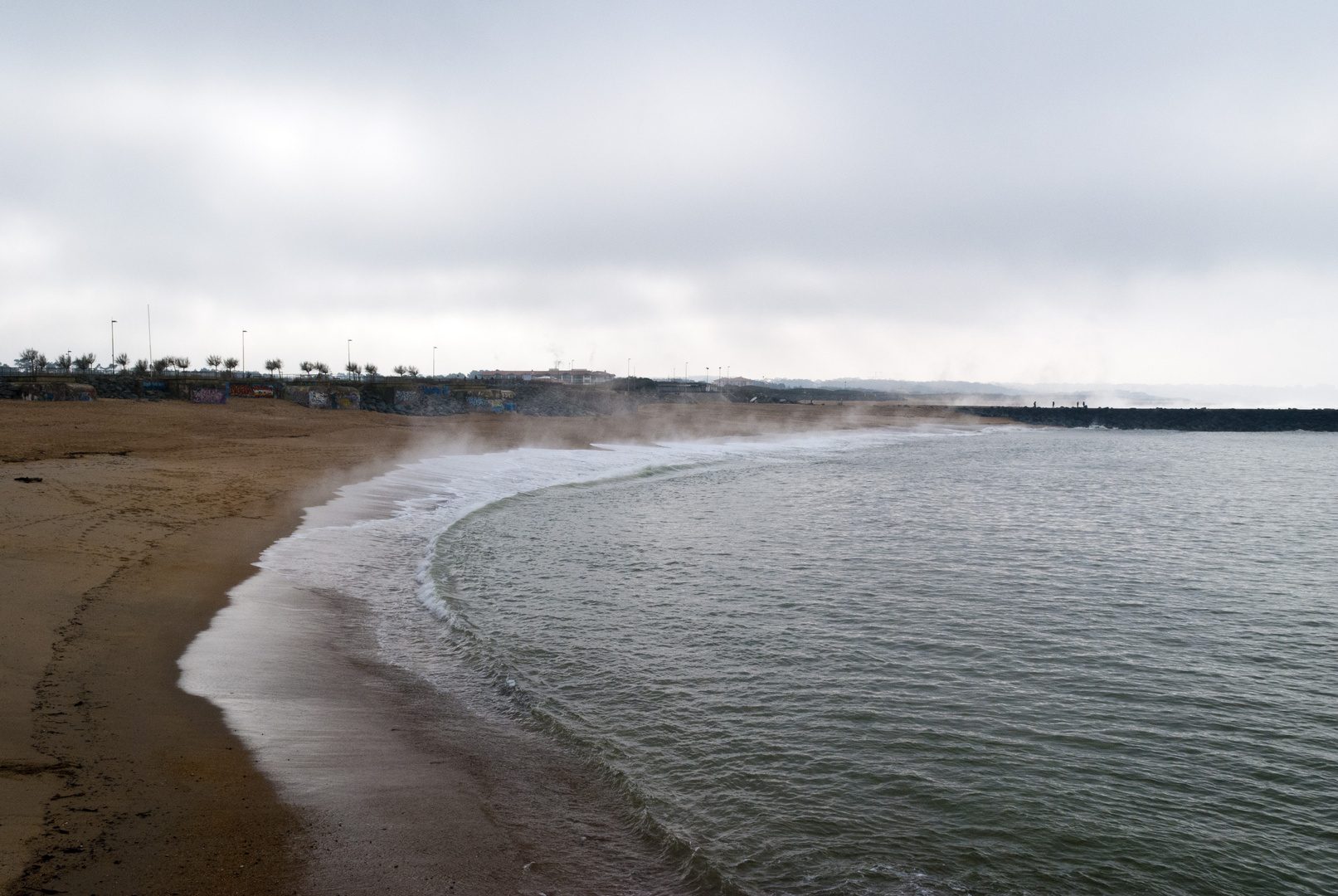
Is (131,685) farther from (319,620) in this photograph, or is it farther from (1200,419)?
(1200,419)

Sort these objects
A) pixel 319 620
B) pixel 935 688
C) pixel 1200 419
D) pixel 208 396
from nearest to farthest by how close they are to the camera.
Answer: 1. pixel 935 688
2. pixel 319 620
3. pixel 208 396
4. pixel 1200 419

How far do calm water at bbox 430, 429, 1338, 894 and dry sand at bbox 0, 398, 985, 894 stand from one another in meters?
2.59

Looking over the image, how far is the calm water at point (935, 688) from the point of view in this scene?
21.7 feet

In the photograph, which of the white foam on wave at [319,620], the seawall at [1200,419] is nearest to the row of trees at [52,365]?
the white foam on wave at [319,620]

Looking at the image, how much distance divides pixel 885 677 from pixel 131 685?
940cm

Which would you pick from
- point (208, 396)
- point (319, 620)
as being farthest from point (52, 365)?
point (319, 620)

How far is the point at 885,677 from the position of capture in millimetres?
10383

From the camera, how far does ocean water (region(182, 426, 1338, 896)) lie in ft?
21.9

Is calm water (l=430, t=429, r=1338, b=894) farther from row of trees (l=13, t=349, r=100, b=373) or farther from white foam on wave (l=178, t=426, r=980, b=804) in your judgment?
row of trees (l=13, t=349, r=100, b=373)

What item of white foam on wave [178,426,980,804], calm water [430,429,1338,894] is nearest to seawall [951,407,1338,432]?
calm water [430,429,1338,894]

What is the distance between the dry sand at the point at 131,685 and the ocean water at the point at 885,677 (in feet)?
1.94

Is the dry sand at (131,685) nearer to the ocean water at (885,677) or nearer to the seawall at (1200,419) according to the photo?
the ocean water at (885,677)

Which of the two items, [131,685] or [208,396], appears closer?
[131,685]

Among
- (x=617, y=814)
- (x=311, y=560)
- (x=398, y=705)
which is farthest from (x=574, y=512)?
(x=617, y=814)
